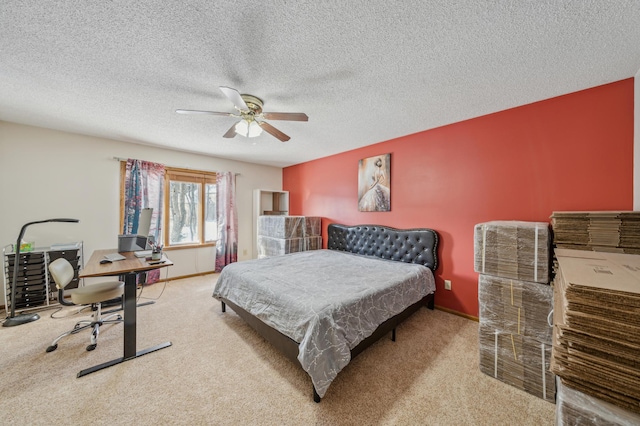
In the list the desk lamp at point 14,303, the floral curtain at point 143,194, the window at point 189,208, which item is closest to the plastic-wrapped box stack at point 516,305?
the desk lamp at point 14,303

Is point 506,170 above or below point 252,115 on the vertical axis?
below

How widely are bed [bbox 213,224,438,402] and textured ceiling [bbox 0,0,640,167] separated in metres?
1.90

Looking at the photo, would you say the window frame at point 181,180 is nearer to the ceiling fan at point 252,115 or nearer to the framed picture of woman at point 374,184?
the ceiling fan at point 252,115

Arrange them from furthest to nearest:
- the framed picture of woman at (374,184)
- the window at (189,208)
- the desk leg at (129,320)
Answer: the window at (189,208), the framed picture of woman at (374,184), the desk leg at (129,320)

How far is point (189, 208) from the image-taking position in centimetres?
456

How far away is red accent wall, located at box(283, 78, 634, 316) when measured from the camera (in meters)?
2.00

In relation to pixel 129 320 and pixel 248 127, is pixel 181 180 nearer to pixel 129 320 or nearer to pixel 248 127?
pixel 248 127

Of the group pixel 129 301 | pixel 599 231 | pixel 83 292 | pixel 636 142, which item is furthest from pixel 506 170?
pixel 83 292

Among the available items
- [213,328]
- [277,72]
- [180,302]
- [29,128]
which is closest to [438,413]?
[213,328]

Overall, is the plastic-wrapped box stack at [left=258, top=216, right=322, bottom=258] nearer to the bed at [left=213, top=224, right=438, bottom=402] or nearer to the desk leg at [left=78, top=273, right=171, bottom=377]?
the bed at [left=213, top=224, right=438, bottom=402]

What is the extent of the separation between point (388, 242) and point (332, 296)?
6.19 feet

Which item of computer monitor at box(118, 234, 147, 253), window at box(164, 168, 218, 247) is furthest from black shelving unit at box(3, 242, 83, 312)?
window at box(164, 168, 218, 247)

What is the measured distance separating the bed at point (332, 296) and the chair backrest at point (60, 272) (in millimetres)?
1382

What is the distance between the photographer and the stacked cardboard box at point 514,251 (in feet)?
5.55
